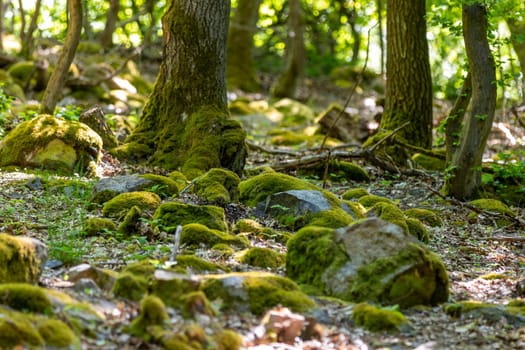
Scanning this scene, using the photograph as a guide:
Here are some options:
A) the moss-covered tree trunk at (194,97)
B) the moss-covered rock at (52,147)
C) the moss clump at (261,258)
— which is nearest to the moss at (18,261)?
the moss clump at (261,258)

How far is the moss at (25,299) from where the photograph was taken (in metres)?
4.37

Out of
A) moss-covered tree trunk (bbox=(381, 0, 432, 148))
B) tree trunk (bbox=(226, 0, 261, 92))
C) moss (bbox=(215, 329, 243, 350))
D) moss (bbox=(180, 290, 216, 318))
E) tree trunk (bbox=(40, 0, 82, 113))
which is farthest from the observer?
tree trunk (bbox=(226, 0, 261, 92))

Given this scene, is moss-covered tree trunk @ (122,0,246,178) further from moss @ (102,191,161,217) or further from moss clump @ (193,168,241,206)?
moss @ (102,191,161,217)

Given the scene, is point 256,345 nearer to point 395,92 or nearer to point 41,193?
point 41,193

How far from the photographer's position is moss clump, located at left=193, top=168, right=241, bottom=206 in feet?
26.1

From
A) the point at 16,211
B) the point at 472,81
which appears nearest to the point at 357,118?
the point at 472,81

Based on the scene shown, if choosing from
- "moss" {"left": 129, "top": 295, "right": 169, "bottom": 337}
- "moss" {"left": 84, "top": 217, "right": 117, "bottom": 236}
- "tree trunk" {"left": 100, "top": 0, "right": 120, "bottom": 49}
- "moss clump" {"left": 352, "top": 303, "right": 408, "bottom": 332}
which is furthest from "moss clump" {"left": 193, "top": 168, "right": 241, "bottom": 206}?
"tree trunk" {"left": 100, "top": 0, "right": 120, "bottom": 49}

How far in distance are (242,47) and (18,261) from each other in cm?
1802

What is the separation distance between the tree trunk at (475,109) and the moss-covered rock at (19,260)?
6.47 metres

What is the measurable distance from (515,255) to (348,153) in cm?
388

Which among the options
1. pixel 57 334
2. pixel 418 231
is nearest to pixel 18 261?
pixel 57 334

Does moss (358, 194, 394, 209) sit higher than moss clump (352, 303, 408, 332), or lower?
higher

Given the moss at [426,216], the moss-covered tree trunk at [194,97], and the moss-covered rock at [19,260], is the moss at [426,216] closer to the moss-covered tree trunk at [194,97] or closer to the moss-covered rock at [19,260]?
the moss-covered tree trunk at [194,97]

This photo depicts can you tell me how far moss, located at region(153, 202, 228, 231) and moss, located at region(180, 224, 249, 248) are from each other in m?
0.30
